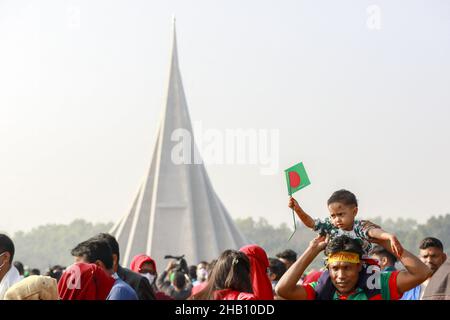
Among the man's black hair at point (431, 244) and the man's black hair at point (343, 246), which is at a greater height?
the man's black hair at point (343, 246)

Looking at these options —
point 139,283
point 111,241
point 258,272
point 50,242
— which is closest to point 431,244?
point 258,272

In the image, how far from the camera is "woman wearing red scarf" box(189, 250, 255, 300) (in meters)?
3.51

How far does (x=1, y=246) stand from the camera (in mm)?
4797

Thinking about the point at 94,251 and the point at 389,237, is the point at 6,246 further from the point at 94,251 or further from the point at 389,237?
the point at 389,237

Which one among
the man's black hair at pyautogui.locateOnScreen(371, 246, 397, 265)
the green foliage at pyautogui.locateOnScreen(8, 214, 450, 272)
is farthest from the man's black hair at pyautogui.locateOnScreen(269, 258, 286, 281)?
the green foliage at pyautogui.locateOnScreen(8, 214, 450, 272)

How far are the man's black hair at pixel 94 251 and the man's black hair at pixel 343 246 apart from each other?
4.18ft

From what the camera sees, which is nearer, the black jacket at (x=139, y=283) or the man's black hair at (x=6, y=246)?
the black jacket at (x=139, y=283)

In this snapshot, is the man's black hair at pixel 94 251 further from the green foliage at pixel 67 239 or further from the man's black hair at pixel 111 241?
the green foliage at pixel 67 239

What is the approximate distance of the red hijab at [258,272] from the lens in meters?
4.17

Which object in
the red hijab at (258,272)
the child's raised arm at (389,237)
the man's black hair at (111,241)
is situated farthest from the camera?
the man's black hair at (111,241)

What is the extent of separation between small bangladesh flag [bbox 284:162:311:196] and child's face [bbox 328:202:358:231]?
0.53ft

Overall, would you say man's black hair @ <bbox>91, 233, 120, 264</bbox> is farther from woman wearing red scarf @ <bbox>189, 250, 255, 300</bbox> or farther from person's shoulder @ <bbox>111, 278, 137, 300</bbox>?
woman wearing red scarf @ <bbox>189, 250, 255, 300</bbox>

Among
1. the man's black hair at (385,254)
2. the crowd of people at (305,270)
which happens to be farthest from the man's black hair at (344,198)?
the man's black hair at (385,254)
